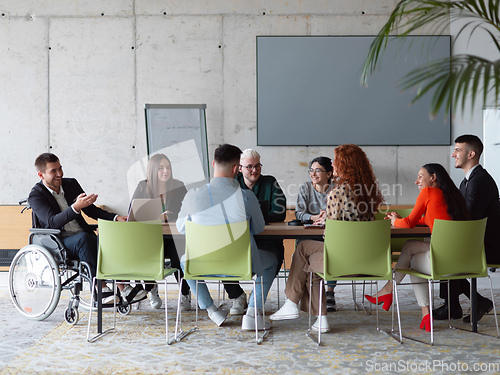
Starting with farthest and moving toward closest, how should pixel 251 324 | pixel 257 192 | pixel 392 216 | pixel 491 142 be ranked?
1. pixel 491 142
2. pixel 257 192
3. pixel 392 216
4. pixel 251 324

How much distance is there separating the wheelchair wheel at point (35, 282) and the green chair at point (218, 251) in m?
1.20

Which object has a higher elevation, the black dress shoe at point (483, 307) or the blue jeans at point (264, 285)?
the blue jeans at point (264, 285)

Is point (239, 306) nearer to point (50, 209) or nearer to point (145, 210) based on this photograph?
point (145, 210)

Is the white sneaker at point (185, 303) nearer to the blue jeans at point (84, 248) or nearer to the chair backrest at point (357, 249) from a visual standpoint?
the blue jeans at point (84, 248)

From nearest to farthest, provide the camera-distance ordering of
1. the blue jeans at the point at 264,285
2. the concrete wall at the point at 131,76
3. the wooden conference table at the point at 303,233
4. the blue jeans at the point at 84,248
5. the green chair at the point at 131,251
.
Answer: the green chair at the point at 131,251 < the wooden conference table at the point at 303,233 < the blue jeans at the point at 264,285 < the blue jeans at the point at 84,248 < the concrete wall at the point at 131,76

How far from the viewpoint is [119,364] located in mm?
3156

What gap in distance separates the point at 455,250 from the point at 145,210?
7.87 ft

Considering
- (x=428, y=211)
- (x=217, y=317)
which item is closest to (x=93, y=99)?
(x=217, y=317)

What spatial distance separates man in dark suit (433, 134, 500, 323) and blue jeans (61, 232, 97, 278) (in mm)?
2775

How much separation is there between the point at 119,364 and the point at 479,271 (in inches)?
98.0

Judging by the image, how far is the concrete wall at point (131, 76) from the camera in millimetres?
6531

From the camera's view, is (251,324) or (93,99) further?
(93,99)

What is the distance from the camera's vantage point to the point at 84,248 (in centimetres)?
411

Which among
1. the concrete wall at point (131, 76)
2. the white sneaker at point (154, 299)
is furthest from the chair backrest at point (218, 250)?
the concrete wall at point (131, 76)
